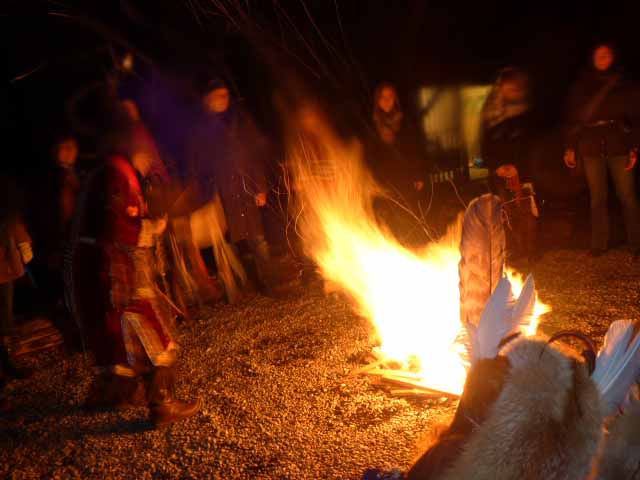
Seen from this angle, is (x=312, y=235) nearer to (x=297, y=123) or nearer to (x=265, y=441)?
(x=297, y=123)

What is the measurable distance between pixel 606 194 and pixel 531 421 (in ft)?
18.1

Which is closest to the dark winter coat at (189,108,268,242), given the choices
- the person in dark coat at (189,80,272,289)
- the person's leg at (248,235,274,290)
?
the person in dark coat at (189,80,272,289)

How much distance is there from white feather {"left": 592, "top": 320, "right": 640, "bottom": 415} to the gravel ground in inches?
54.8

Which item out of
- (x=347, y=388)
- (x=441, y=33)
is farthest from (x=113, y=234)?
(x=441, y=33)

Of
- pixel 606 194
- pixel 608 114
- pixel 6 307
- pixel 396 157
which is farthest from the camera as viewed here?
pixel 396 157

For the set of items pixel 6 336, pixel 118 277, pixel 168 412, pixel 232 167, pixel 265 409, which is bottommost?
pixel 265 409

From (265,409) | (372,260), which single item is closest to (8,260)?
(265,409)

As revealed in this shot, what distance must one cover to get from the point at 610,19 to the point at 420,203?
192 inches

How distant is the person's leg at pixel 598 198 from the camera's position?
5.66 metres

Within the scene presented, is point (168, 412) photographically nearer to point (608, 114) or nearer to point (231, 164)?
point (231, 164)

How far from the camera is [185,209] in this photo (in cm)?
563

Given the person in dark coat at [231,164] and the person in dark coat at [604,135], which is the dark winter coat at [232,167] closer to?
the person in dark coat at [231,164]

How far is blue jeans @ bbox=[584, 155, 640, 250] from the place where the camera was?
18.3 ft

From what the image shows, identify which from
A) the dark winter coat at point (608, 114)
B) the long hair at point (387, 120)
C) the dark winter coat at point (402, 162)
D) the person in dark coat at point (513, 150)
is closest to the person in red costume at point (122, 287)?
the long hair at point (387, 120)
